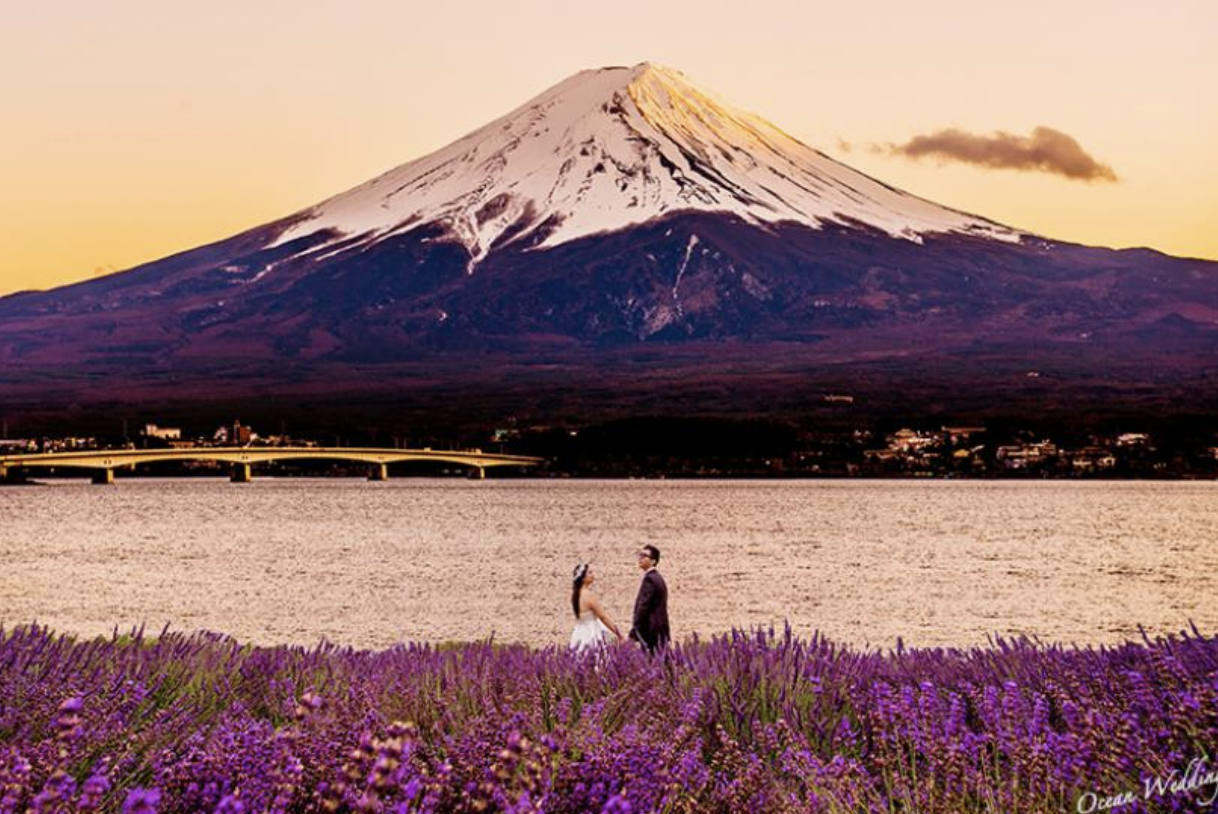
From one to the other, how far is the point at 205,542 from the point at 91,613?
49.6m

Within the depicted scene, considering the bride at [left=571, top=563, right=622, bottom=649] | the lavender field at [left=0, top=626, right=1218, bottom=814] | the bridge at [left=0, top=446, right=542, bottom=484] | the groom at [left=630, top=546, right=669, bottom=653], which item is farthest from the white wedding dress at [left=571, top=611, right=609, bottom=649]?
the bridge at [left=0, top=446, right=542, bottom=484]

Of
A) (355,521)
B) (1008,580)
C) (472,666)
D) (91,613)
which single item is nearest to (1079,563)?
(1008,580)

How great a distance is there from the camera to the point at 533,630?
47.2 m

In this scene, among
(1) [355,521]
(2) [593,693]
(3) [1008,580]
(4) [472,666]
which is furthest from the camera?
(1) [355,521]

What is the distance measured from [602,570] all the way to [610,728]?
67.5 m

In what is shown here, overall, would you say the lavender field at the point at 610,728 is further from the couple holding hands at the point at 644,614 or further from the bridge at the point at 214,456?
the bridge at the point at 214,456

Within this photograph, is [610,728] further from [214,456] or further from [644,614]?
[214,456]

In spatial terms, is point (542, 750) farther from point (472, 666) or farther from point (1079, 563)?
point (1079, 563)

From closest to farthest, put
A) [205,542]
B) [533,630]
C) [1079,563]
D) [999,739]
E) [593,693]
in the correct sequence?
[999,739] → [593,693] → [533,630] → [1079,563] → [205,542]

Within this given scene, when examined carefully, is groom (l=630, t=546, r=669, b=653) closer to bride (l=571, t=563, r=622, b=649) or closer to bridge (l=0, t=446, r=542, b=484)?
bride (l=571, t=563, r=622, b=649)

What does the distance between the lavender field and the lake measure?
1298mm

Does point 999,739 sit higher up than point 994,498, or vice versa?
point 999,739

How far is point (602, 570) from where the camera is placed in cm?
7512

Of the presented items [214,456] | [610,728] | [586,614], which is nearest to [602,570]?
[586,614]
